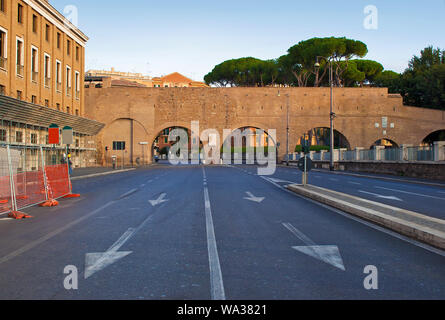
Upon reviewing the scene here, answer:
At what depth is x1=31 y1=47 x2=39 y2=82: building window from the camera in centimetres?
3444

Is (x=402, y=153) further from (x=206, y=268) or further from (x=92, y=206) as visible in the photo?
(x=206, y=268)

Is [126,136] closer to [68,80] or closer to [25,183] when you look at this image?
[68,80]

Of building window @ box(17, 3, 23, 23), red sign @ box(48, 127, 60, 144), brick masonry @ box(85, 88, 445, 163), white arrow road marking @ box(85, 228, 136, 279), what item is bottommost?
white arrow road marking @ box(85, 228, 136, 279)

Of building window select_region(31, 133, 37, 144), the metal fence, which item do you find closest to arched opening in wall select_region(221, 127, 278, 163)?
building window select_region(31, 133, 37, 144)

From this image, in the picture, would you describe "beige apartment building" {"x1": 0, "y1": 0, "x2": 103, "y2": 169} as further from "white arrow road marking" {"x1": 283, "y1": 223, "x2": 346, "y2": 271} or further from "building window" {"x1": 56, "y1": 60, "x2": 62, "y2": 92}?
"white arrow road marking" {"x1": 283, "y1": 223, "x2": 346, "y2": 271}

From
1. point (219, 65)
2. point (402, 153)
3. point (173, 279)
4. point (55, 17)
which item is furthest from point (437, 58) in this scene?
point (173, 279)

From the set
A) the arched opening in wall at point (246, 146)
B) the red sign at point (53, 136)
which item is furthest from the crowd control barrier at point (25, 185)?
the arched opening in wall at point (246, 146)

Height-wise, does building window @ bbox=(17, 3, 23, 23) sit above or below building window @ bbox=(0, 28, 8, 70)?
above

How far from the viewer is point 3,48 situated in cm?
2955

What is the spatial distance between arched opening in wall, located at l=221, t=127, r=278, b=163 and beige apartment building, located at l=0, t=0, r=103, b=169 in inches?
1109

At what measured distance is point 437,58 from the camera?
6494cm

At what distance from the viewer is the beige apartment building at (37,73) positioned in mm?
29844

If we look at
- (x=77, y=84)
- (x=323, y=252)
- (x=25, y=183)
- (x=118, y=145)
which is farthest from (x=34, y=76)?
(x=323, y=252)

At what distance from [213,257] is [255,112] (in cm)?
5660
